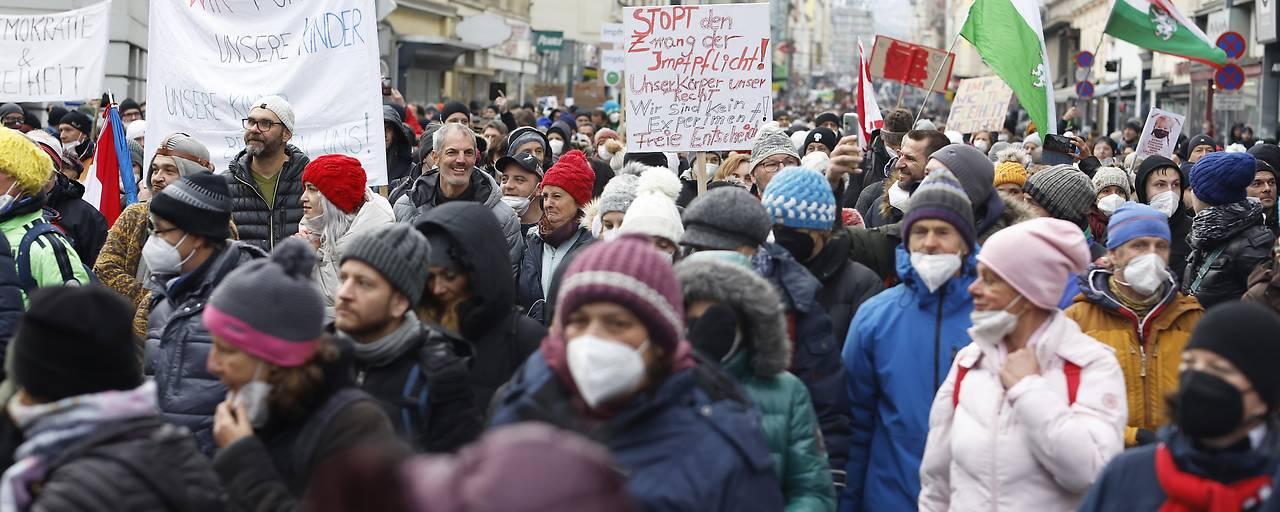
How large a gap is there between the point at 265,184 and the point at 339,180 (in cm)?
91

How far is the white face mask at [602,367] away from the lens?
121 inches

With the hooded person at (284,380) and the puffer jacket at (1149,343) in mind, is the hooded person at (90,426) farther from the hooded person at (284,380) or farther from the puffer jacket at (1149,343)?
the puffer jacket at (1149,343)

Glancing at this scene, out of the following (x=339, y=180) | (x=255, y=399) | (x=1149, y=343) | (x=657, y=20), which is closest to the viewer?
(x=255, y=399)

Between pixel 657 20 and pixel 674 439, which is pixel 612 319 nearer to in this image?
pixel 674 439

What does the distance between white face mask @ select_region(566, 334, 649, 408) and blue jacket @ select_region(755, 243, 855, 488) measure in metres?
1.51

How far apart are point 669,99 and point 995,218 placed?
394 centimetres

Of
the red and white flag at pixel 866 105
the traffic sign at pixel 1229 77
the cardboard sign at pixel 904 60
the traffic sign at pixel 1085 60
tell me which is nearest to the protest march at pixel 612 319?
the red and white flag at pixel 866 105

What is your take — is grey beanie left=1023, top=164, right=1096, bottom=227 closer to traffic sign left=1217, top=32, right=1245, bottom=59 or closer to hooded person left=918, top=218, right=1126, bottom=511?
hooded person left=918, top=218, right=1126, bottom=511

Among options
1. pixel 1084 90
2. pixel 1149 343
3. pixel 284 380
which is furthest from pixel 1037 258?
pixel 1084 90

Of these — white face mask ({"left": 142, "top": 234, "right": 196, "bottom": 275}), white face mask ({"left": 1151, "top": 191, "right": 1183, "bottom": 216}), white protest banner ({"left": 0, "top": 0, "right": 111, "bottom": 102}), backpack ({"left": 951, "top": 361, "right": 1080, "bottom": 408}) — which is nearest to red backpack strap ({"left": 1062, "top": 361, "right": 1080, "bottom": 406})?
backpack ({"left": 951, "top": 361, "right": 1080, "bottom": 408})

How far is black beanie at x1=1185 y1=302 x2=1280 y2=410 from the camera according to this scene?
3395 millimetres

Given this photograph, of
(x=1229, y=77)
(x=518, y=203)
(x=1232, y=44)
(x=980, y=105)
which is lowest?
(x=518, y=203)

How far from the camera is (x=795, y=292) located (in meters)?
4.69

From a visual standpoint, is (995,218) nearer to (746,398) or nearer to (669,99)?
(746,398)
